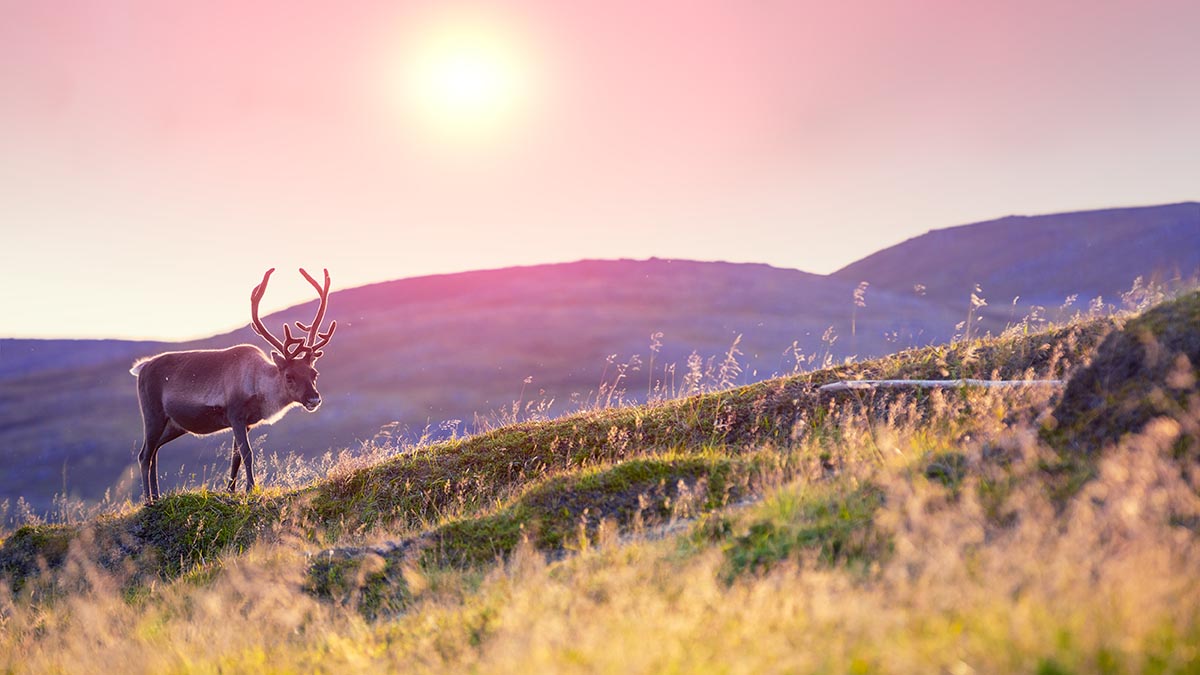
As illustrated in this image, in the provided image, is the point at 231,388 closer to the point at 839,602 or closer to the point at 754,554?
the point at 754,554

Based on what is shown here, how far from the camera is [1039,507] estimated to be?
4.41 metres

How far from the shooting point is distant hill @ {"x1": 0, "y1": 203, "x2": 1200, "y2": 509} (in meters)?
50.3

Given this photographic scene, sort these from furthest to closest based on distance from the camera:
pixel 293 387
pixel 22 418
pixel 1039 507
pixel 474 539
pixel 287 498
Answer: pixel 22 418, pixel 293 387, pixel 287 498, pixel 474 539, pixel 1039 507

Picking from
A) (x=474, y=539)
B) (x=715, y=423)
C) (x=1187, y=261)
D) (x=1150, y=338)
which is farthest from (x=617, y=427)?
(x=1187, y=261)

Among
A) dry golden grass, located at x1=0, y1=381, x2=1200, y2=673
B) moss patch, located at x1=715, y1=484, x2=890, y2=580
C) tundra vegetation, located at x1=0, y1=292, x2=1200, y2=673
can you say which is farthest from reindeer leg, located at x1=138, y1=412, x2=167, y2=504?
moss patch, located at x1=715, y1=484, x2=890, y2=580

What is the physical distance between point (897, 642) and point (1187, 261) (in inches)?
3587

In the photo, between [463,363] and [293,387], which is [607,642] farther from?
[463,363]

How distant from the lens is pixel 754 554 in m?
4.89

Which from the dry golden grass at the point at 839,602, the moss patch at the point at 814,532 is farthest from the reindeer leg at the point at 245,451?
the moss patch at the point at 814,532

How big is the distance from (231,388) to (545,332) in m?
51.6

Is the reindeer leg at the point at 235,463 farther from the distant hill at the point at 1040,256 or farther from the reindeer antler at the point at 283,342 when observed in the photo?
the distant hill at the point at 1040,256

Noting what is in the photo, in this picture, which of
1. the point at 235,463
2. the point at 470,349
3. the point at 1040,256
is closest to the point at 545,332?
the point at 470,349

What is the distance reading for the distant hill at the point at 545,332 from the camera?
5031 centimetres

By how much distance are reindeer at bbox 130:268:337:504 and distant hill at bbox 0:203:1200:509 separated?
25.3 metres
